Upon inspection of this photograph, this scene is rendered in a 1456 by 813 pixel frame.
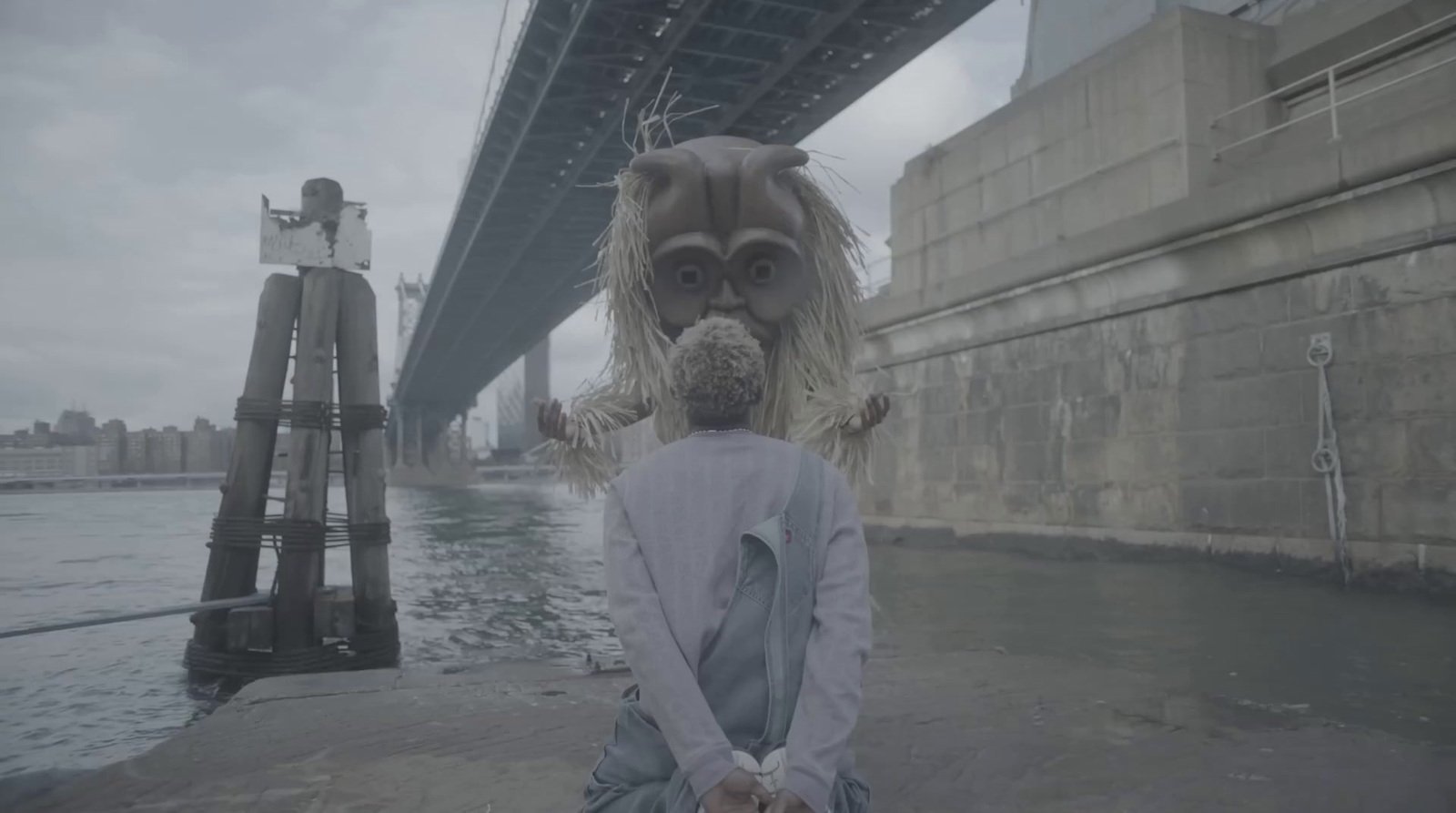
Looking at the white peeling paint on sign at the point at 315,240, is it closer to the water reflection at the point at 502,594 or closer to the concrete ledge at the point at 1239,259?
the water reflection at the point at 502,594

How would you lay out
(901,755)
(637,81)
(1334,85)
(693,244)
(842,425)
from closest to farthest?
(693,244), (842,425), (901,755), (1334,85), (637,81)

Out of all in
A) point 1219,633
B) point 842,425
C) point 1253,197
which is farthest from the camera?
point 1253,197

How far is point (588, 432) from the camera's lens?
3270mm

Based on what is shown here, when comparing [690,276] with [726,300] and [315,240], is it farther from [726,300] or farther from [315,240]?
[315,240]

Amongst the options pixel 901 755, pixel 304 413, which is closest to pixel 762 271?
pixel 901 755

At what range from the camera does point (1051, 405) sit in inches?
451

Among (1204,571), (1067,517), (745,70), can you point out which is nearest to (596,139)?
(745,70)

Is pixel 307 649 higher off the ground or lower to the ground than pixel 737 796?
lower

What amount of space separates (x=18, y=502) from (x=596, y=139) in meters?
19.8

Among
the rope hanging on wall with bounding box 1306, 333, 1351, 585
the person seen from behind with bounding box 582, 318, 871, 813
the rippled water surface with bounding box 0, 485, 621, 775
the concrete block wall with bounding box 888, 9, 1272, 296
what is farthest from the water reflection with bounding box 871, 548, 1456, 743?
the concrete block wall with bounding box 888, 9, 1272, 296

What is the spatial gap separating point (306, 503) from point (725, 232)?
17.7 ft

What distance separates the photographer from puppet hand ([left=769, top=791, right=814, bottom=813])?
68.3 inches

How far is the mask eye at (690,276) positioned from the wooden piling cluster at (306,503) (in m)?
5.15

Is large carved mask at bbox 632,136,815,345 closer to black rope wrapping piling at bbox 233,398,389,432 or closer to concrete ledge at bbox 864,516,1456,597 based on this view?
black rope wrapping piling at bbox 233,398,389,432
